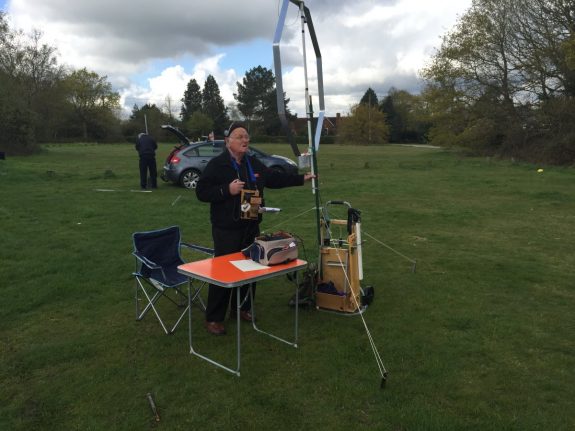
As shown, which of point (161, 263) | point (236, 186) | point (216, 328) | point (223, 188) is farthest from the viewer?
point (161, 263)

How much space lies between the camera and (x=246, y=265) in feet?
12.2

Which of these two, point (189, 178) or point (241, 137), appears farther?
point (189, 178)

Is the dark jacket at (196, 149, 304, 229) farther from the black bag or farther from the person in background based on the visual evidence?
the black bag

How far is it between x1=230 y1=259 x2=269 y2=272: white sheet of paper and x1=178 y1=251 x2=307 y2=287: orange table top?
0.03 m

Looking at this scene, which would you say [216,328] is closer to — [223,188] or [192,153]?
[223,188]

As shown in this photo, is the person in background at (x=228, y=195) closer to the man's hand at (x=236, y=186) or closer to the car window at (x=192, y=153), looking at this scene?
the man's hand at (x=236, y=186)

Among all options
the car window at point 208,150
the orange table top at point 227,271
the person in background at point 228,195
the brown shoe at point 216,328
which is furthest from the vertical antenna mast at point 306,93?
the car window at point 208,150

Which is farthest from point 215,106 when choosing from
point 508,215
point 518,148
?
point 508,215

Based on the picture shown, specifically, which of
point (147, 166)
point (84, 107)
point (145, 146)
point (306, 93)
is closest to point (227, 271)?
point (306, 93)

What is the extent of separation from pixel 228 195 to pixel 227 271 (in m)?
0.70

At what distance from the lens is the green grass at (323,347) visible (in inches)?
120

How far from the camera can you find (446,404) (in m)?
3.11

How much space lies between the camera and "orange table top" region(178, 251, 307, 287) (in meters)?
3.36

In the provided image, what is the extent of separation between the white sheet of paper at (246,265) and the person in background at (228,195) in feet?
1.27
